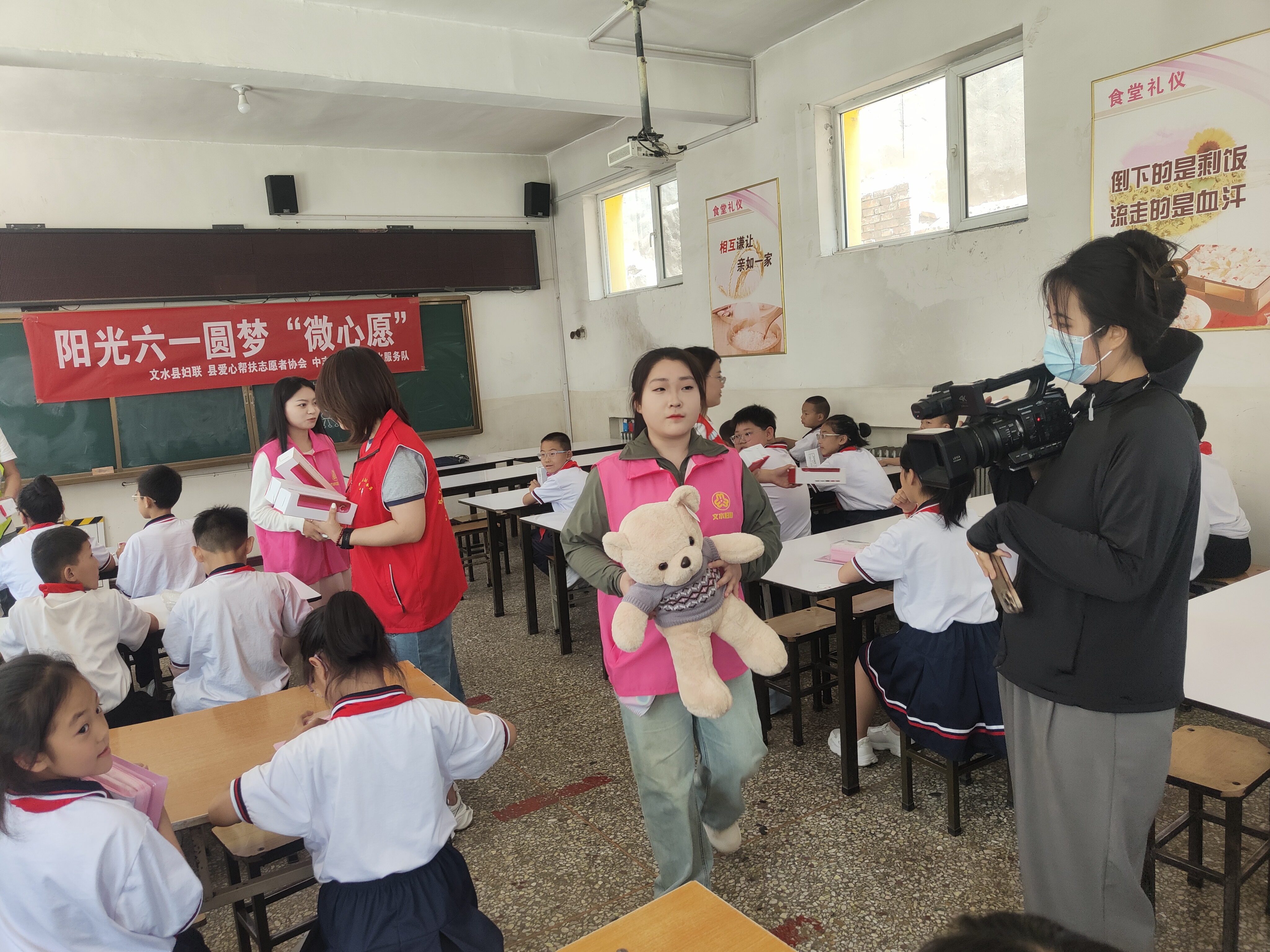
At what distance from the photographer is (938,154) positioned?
471 cm

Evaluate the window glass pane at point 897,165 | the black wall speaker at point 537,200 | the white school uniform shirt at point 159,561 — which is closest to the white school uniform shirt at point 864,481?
the window glass pane at point 897,165

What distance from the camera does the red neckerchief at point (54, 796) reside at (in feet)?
3.98

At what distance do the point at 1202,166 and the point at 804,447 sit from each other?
7.60ft

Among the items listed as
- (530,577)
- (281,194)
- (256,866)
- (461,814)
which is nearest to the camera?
(256,866)

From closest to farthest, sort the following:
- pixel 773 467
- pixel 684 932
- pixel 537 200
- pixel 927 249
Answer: pixel 684 932 → pixel 773 467 → pixel 927 249 → pixel 537 200

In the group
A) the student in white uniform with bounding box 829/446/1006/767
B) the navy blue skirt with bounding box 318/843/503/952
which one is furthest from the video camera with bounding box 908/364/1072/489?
the navy blue skirt with bounding box 318/843/503/952

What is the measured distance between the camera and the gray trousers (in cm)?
133

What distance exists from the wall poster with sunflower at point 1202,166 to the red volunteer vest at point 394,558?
3038 millimetres

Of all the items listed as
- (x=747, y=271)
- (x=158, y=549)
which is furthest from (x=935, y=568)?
(x=747, y=271)

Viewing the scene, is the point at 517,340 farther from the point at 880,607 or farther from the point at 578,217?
the point at 880,607

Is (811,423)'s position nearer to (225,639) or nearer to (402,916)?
(225,639)

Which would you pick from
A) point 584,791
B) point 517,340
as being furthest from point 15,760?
point 517,340

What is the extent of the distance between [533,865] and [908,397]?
3541 mm

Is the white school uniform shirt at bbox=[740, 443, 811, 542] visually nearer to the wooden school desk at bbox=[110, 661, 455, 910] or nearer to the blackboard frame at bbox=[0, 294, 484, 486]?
the wooden school desk at bbox=[110, 661, 455, 910]
